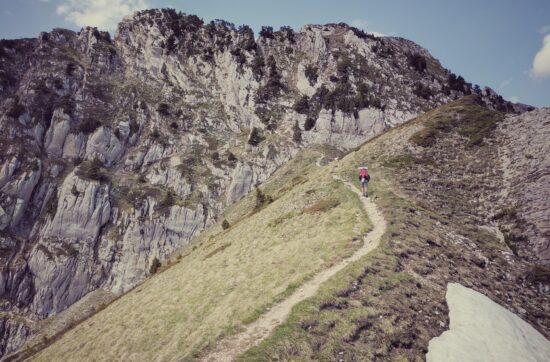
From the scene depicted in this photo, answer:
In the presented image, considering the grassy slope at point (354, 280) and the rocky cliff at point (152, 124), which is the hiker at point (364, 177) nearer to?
the grassy slope at point (354, 280)

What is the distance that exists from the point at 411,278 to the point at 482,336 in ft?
13.8

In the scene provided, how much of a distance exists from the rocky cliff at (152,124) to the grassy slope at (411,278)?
255ft

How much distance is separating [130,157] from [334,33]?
109001 millimetres

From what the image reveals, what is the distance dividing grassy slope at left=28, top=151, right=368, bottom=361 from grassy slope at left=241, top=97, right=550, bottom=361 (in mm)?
2688

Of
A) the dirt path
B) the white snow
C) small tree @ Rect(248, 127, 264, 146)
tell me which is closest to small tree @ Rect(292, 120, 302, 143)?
small tree @ Rect(248, 127, 264, 146)

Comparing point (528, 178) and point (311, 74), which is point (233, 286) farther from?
point (311, 74)

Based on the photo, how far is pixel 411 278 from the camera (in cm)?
1864

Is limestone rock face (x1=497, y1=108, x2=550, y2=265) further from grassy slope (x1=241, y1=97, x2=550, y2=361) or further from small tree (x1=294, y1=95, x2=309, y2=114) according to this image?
small tree (x1=294, y1=95, x2=309, y2=114)

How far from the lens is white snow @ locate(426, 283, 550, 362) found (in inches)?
553

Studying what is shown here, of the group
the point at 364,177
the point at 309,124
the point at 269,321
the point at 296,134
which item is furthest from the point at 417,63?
the point at 269,321

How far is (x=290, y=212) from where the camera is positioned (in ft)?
119

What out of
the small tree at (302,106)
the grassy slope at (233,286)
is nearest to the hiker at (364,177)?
the grassy slope at (233,286)

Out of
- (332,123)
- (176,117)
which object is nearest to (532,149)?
(332,123)

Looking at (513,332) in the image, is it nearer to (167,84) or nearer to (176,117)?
(176,117)
